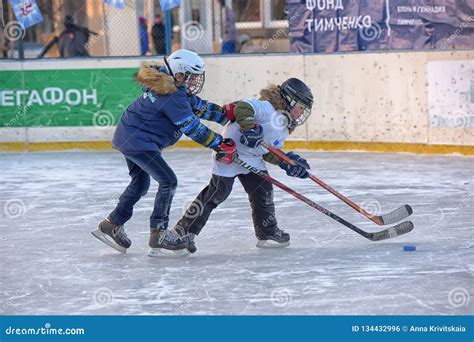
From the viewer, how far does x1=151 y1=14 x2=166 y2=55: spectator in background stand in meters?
13.5

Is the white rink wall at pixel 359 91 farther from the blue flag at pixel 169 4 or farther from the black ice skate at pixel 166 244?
the black ice skate at pixel 166 244

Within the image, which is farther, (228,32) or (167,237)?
(228,32)

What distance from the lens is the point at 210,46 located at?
13.5 meters

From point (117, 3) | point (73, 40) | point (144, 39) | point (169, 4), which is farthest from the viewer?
point (144, 39)

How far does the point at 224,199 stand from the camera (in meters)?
6.84

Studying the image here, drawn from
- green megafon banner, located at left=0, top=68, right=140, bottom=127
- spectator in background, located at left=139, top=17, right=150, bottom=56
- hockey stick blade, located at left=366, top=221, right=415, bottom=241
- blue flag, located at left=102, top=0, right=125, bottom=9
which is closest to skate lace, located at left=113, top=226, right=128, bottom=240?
hockey stick blade, located at left=366, top=221, right=415, bottom=241

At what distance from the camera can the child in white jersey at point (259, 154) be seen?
21.4ft

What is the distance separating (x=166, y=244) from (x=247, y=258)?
0.47 metres

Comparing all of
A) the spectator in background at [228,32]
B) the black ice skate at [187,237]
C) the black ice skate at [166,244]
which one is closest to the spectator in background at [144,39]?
the spectator in background at [228,32]

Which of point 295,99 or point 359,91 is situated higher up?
point 295,99

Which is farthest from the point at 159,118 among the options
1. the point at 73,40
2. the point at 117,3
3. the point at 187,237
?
the point at 73,40

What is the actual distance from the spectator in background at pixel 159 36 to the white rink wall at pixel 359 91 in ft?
1.79

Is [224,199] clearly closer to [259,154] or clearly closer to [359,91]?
[259,154]
